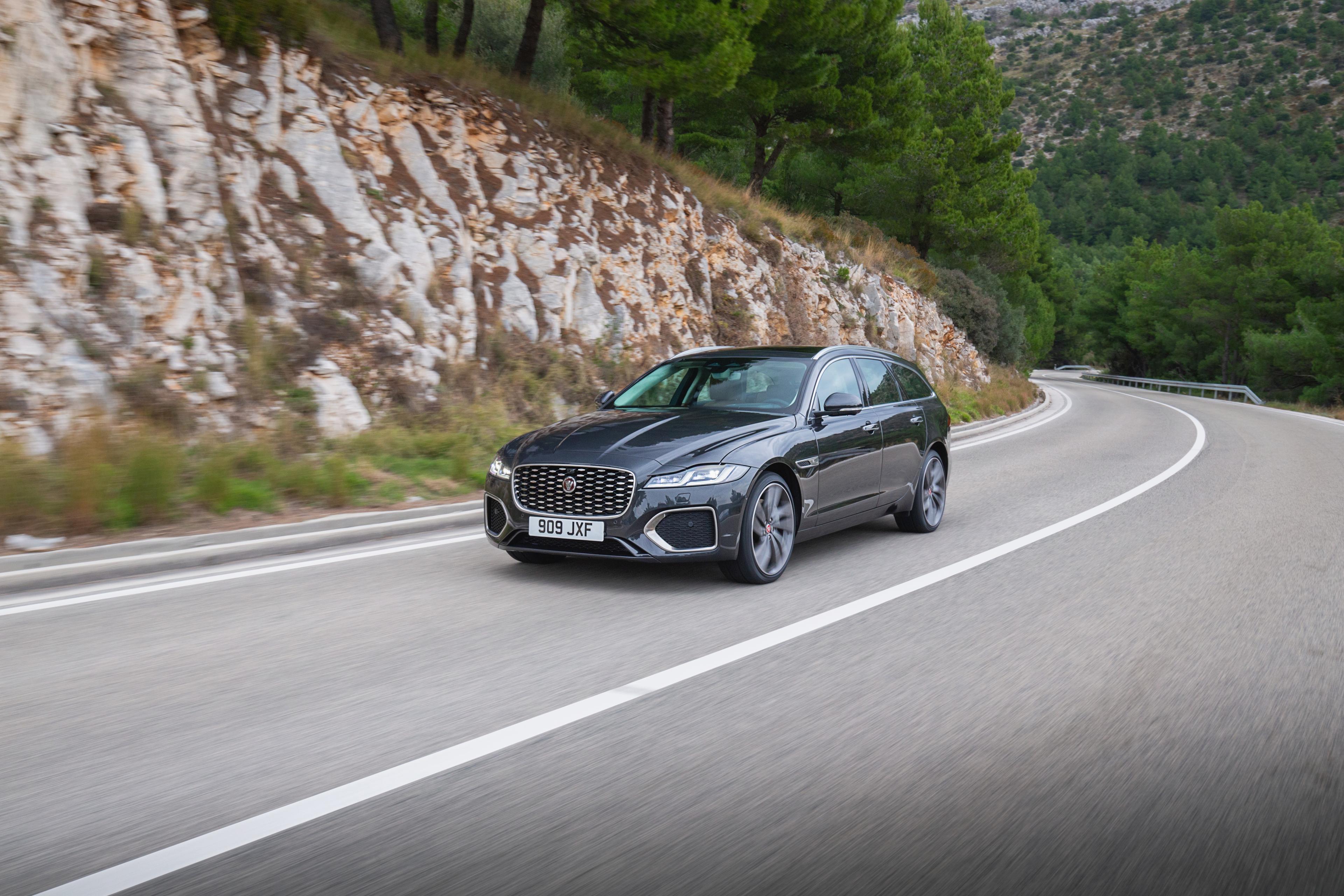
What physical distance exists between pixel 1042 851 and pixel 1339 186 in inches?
5832

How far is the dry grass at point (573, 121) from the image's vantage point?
16719 millimetres

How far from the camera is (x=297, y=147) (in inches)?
560

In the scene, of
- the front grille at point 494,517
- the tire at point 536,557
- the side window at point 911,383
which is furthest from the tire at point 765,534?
the side window at point 911,383

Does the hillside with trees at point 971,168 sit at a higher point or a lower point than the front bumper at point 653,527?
higher

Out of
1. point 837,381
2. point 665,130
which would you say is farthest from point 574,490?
point 665,130

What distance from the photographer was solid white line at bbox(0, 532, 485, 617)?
616 cm

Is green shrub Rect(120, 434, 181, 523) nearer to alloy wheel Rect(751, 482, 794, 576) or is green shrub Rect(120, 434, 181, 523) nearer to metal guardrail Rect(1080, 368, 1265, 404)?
alloy wheel Rect(751, 482, 794, 576)

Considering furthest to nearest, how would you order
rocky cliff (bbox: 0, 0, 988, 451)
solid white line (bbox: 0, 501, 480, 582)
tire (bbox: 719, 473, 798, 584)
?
rocky cliff (bbox: 0, 0, 988, 451), solid white line (bbox: 0, 501, 480, 582), tire (bbox: 719, 473, 798, 584)

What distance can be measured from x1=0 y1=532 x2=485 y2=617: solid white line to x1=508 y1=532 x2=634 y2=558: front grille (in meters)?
1.57

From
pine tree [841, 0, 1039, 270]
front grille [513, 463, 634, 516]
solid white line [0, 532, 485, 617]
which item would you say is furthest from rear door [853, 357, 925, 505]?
pine tree [841, 0, 1039, 270]

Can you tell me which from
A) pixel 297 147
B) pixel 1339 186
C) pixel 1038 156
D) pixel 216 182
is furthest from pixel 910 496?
pixel 1038 156

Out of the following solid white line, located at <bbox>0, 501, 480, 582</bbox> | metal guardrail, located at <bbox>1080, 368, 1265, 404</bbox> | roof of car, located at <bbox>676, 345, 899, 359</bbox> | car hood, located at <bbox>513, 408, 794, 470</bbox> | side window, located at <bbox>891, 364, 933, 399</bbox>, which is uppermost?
roof of car, located at <bbox>676, 345, 899, 359</bbox>

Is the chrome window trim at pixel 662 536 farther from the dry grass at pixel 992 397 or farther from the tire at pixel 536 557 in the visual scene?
the dry grass at pixel 992 397

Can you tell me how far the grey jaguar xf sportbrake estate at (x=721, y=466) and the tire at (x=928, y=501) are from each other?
3 centimetres
